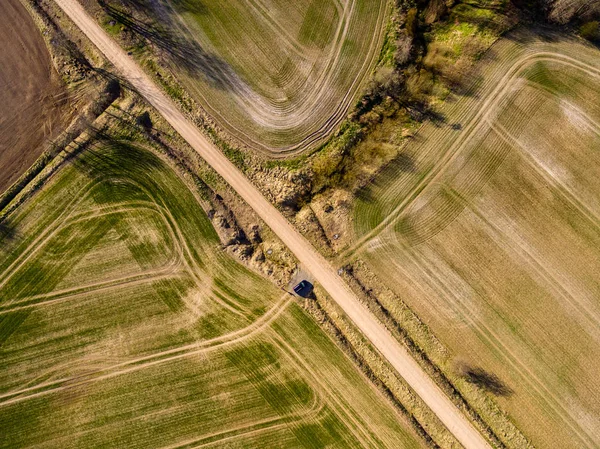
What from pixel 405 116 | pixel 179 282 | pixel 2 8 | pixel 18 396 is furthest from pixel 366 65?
pixel 18 396

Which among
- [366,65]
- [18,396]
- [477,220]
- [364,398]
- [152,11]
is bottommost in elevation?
[364,398]

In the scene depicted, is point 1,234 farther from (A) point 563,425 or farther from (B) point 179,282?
(A) point 563,425

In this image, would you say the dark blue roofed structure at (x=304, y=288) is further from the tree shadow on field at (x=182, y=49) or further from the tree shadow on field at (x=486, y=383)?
the tree shadow on field at (x=182, y=49)

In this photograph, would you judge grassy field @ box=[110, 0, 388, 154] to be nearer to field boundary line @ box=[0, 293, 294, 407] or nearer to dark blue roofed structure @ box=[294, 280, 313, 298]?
dark blue roofed structure @ box=[294, 280, 313, 298]

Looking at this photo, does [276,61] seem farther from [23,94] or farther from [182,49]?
[23,94]

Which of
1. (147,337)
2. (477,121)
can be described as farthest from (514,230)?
(147,337)

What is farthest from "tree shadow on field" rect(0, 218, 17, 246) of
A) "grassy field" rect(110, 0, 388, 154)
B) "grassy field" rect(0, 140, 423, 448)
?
"grassy field" rect(110, 0, 388, 154)
